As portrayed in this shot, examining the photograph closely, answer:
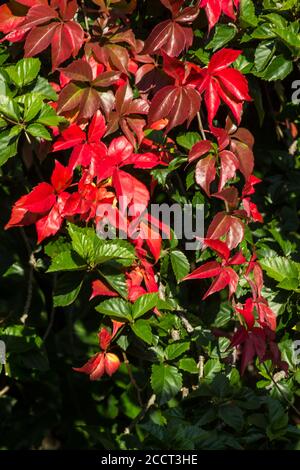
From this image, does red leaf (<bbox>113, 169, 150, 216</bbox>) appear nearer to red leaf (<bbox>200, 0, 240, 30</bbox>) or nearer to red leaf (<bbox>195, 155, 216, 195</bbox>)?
red leaf (<bbox>195, 155, 216, 195</bbox>)

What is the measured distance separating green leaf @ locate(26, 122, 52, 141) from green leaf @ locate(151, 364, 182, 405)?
2.10 feet

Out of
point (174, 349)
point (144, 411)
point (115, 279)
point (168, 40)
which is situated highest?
point (168, 40)

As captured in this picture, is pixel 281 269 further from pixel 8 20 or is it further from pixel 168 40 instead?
pixel 8 20

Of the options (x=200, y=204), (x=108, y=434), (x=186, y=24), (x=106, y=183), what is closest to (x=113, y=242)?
(x=106, y=183)

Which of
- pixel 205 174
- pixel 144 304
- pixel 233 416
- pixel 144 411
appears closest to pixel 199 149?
pixel 205 174

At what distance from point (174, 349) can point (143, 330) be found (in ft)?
0.54

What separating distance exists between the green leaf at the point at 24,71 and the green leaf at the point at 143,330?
0.65m

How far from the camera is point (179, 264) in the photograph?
1.96 m

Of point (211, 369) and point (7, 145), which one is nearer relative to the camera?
point (7, 145)

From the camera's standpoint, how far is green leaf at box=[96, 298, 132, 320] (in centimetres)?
182

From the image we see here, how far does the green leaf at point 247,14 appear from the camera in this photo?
6.27 ft

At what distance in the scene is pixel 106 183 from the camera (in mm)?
1850

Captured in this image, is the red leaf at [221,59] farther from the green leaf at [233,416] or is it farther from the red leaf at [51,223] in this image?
the green leaf at [233,416]

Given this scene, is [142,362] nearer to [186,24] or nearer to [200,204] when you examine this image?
[200,204]
